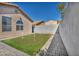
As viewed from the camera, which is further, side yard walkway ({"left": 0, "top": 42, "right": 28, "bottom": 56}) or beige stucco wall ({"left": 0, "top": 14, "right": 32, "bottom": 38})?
beige stucco wall ({"left": 0, "top": 14, "right": 32, "bottom": 38})

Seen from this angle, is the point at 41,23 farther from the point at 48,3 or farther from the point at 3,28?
the point at 3,28

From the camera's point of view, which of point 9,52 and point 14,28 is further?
point 14,28

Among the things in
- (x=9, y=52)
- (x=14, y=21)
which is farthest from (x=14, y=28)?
(x=9, y=52)

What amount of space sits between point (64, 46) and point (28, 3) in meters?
1.45

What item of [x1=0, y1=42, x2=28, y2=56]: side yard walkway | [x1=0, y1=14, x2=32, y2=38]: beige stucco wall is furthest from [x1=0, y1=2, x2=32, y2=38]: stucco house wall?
[x1=0, y1=42, x2=28, y2=56]: side yard walkway

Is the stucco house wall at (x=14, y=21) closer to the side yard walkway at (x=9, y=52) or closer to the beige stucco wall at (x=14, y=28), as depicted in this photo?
the beige stucco wall at (x=14, y=28)

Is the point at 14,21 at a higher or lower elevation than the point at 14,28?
higher

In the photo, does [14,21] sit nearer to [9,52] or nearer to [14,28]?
[14,28]

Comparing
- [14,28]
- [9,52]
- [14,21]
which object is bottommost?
[9,52]

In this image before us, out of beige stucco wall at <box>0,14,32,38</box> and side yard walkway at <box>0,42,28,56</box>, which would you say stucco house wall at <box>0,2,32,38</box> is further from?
side yard walkway at <box>0,42,28,56</box>

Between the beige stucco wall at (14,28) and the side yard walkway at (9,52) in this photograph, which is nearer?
the side yard walkway at (9,52)

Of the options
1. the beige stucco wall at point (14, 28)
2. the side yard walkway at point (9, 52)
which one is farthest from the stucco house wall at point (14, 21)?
the side yard walkway at point (9, 52)

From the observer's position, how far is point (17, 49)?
401 centimetres

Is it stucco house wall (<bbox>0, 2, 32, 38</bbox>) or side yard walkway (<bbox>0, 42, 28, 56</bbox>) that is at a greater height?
stucco house wall (<bbox>0, 2, 32, 38</bbox>)
